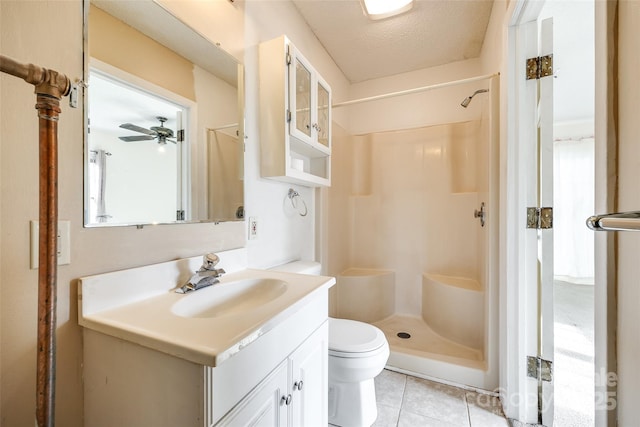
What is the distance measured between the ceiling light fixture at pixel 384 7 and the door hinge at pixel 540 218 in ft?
4.93

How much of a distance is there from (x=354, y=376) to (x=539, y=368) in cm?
96

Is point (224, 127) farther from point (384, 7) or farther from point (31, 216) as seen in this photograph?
point (384, 7)

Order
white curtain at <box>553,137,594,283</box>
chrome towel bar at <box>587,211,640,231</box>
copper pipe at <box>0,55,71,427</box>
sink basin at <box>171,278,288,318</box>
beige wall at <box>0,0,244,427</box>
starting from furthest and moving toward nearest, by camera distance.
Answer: white curtain at <box>553,137,594,283</box>, sink basin at <box>171,278,288,318</box>, beige wall at <box>0,0,244,427</box>, copper pipe at <box>0,55,71,427</box>, chrome towel bar at <box>587,211,640,231</box>

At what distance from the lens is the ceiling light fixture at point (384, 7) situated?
165 centimetres

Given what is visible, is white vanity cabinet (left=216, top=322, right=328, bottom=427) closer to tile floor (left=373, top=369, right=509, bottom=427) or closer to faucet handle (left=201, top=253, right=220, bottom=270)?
faucet handle (left=201, top=253, right=220, bottom=270)

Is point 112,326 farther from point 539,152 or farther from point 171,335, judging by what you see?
point 539,152

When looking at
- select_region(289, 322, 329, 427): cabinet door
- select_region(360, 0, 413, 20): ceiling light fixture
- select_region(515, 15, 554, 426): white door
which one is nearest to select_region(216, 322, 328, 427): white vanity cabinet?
select_region(289, 322, 329, 427): cabinet door

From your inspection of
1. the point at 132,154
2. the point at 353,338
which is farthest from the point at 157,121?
the point at 353,338

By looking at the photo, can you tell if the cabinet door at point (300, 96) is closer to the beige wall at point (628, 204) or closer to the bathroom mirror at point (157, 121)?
the bathroom mirror at point (157, 121)

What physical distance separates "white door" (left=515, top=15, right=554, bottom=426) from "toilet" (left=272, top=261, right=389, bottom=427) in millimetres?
761

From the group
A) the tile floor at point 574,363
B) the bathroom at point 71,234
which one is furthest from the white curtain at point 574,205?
the bathroom at point 71,234

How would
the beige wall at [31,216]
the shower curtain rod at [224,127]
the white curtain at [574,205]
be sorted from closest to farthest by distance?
the beige wall at [31,216] < the shower curtain rod at [224,127] < the white curtain at [574,205]

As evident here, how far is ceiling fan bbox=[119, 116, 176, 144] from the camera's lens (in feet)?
2.78

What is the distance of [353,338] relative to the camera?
4.52ft
